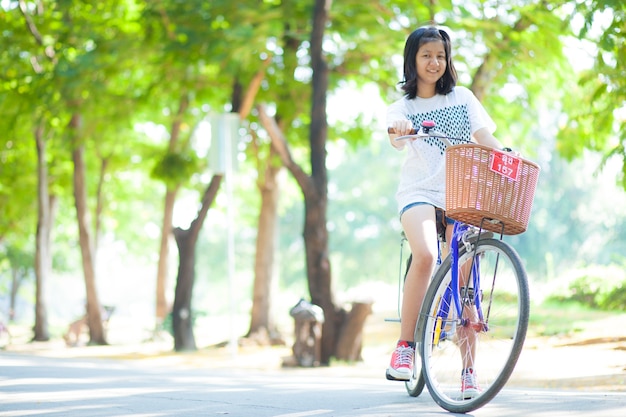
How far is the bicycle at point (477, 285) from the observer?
4.49 meters

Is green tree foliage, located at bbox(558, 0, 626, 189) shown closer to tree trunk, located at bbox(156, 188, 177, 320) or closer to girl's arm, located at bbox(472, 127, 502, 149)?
girl's arm, located at bbox(472, 127, 502, 149)

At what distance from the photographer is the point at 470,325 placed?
4875 millimetres

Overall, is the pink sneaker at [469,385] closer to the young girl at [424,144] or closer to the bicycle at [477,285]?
the bicycle at [477,285]

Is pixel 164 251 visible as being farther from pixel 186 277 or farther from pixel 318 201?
pixel 318 201

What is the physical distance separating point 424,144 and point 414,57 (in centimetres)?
49

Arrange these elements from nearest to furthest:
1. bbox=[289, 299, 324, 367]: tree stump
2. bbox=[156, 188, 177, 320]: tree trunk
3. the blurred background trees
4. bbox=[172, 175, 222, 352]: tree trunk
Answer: bbox=[289, 299, 324, 367]: tree stump → the blurred background trees → bbox=[172, 175, 222, 352]: tree trunk → bbox=[156, 188, 177, 320]: tree trunk

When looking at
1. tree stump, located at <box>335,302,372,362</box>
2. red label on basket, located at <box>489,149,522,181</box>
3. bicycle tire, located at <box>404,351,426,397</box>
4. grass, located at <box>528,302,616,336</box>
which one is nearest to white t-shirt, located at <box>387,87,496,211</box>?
red label on basket, located at <box>489,149,522,181</box>

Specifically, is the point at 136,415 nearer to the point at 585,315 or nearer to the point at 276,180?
the point at 585,315

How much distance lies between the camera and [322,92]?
13.1m

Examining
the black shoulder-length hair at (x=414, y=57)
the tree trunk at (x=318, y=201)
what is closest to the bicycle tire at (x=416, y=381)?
the black shoulder-length hair at (x=414, y=57)

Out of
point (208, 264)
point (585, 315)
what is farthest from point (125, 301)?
point (585, 315)

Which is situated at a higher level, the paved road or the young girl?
the young girl

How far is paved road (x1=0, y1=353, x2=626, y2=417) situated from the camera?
4.79 metres

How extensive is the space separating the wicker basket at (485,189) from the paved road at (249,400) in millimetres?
927
